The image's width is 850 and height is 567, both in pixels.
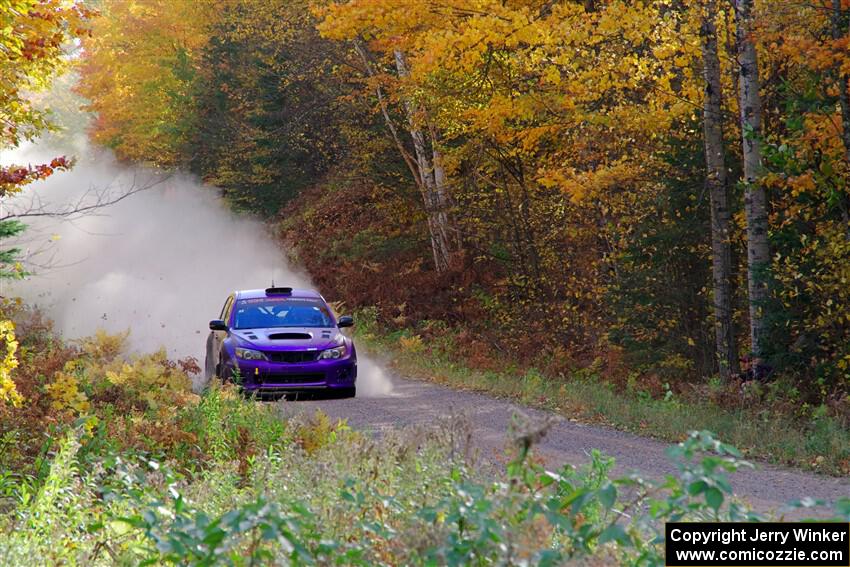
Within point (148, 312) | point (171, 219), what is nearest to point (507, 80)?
point (148, 312)

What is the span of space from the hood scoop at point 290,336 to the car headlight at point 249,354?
0.41 m

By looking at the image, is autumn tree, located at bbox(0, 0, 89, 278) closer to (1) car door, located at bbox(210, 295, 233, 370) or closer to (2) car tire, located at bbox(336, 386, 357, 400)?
(1) car door, located at bbox(210, 295, 233, 370)

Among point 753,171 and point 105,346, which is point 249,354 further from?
point 753,171

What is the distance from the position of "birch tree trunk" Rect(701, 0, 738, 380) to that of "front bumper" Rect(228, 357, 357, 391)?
576 cm

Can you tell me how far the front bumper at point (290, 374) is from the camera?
1698 centimetres

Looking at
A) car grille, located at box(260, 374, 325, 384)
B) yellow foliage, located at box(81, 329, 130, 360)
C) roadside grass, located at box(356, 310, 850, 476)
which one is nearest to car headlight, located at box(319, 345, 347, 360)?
car grille, located at box(260, 374, 325, 384)

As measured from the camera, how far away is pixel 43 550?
718cm

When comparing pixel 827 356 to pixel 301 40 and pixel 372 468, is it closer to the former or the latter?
pixel 372 468

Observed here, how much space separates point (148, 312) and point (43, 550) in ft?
91.6

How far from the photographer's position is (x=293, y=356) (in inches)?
679

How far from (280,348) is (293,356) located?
8.8 inches

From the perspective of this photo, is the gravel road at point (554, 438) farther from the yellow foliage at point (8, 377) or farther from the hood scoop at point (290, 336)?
the yellow foliage at point (8, 377)

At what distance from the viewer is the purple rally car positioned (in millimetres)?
17062

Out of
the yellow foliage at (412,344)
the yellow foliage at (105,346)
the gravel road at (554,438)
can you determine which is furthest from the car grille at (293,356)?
the yellow foliage at (412,344)
